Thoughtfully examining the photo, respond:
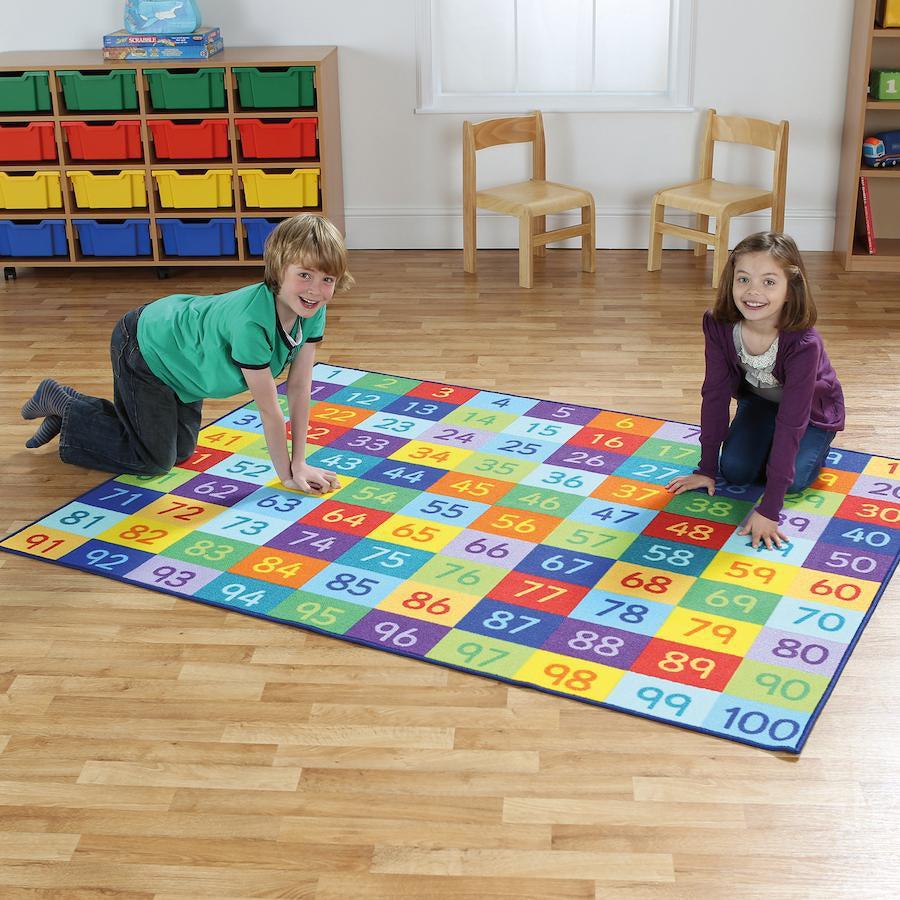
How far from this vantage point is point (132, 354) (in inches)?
109

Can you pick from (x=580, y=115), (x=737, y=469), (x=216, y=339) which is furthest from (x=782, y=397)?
(x=580, y=115)

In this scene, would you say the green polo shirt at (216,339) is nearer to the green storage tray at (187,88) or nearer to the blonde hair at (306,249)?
the blonde hair at (306,249)

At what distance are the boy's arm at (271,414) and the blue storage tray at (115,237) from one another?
1989mm

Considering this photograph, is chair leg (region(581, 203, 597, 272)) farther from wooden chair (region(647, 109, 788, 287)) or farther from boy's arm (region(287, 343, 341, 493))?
boy's arm (region(287, 343, 341, 493))

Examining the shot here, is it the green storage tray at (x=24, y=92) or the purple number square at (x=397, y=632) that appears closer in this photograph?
the purple number square at (x=397, y=632)

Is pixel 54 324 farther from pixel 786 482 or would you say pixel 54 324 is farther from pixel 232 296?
pixel 786 482

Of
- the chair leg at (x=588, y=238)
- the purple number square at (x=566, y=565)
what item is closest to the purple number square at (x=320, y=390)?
the purple number square at (x=566, y=565)

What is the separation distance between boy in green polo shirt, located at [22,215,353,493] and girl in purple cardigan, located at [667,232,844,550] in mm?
821

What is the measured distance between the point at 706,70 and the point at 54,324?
8.31 ft

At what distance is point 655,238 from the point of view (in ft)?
14.3

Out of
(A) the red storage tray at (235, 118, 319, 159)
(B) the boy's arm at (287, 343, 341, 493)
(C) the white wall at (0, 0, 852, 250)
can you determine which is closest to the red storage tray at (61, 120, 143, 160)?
(A) the red storage tray at (235, 118, 319, 159)

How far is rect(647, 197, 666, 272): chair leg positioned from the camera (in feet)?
14.2

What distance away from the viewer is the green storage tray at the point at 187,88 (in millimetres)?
4168

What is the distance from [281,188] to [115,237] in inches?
25.9
